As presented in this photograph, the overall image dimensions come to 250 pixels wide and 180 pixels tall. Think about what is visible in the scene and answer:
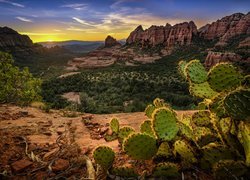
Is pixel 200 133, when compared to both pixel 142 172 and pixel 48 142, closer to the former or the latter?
pixel 142 172

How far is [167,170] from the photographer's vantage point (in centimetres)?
316

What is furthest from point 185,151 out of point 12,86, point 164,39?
point 164,39

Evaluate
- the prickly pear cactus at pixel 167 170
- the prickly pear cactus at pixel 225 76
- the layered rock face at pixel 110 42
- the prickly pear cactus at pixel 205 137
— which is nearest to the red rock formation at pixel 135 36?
the layered rock face at pixel 110 42

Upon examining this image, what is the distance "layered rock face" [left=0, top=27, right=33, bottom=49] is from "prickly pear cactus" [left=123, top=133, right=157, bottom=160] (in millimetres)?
102658

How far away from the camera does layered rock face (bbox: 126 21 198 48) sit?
91.2 meters

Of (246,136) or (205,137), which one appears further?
(205,137)

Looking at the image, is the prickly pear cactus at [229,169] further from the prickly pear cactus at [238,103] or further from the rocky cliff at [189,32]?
the rocky cliff at [189,32]

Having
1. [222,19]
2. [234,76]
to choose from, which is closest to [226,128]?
[234,76]

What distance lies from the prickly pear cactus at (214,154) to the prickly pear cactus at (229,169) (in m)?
0.17

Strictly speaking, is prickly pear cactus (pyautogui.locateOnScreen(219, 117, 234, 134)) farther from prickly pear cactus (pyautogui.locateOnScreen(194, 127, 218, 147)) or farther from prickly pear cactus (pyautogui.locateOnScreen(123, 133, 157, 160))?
prickly pear cactus (pyautogui.locateOnScreen(123, 133, 157, 160))

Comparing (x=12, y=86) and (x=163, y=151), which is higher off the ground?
(x=163, y=151)

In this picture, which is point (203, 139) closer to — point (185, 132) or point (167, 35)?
point (185, 132)

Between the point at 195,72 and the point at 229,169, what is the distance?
3.65 ft

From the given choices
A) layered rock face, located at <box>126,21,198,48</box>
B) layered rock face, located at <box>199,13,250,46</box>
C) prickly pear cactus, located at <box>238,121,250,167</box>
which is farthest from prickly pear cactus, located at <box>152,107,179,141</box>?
layered rock face, located at <box>126,21,198,48</box>
